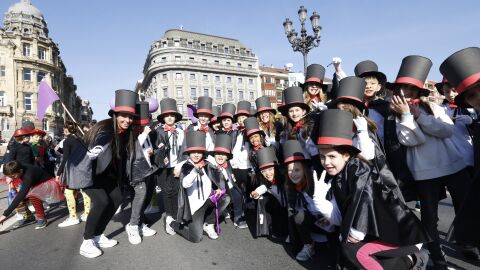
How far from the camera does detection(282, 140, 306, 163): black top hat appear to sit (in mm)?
3730

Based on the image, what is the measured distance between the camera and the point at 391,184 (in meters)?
2.68

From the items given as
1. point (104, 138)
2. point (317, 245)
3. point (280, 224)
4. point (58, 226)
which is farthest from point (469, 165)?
point (58, 226)

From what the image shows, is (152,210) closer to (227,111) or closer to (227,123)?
(227,123)

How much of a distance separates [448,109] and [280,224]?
2.83 m

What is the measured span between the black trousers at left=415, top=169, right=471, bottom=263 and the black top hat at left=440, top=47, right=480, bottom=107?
114 cm

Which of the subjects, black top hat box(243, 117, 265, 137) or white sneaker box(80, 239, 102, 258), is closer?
white sneaker box(80, 239, 102, 258)

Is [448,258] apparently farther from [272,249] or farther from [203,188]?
[203,188]

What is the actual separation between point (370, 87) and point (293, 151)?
136cm

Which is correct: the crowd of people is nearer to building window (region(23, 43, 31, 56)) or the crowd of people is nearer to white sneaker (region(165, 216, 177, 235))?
white sneaker (region(165, 216, 177, 235))

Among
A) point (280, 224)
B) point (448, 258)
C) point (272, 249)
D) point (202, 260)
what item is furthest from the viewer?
point (280, 224)

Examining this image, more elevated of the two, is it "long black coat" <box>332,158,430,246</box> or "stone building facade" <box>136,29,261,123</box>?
"stone building facade" <box>136,29,261,123</box>

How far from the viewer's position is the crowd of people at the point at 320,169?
7.74 ft

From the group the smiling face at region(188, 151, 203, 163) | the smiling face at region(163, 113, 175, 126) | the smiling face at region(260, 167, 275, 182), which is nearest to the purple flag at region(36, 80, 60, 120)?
the smiling face at region(163, 113, 175, 126)

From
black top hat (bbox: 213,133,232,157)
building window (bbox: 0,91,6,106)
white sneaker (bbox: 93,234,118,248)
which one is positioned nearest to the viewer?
white sneaker (bbox: 93,234,118,248)
